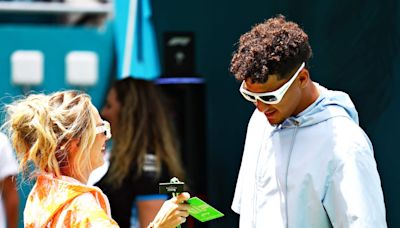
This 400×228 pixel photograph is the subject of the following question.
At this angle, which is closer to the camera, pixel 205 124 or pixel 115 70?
pixel 205 124

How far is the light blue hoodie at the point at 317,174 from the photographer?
267 centimetres

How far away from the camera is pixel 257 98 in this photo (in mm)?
2783

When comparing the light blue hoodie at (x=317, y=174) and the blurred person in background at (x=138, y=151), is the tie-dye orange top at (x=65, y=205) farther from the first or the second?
the blurred person in background at (x=138, y=151)

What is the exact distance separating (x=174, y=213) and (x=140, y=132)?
6.49 ft

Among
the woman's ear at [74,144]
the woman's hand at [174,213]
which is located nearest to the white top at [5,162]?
the woman's ear at [74,144]

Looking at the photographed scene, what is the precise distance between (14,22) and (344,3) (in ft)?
10.6

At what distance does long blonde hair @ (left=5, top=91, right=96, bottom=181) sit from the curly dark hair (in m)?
0.50

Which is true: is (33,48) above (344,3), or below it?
below

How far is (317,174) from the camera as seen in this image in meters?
2.73

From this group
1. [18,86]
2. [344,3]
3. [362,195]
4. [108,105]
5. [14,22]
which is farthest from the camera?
[14,22]

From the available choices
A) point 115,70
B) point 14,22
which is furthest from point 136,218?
point 14,22

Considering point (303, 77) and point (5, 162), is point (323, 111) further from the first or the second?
point (5, 162)

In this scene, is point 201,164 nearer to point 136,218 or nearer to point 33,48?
point 136,218

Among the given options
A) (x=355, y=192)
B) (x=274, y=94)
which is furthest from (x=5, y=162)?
(x=355, y=192)
